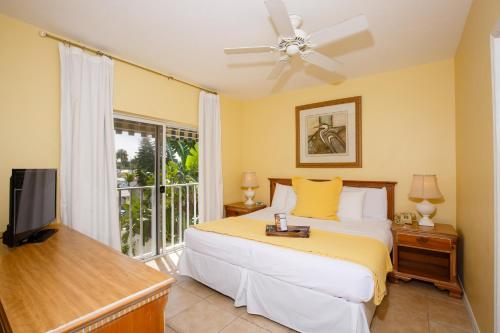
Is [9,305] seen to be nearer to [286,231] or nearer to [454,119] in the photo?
[286,231]

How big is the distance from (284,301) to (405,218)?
185 centimetres

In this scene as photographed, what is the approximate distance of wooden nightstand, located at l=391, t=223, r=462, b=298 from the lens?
93.5 inches

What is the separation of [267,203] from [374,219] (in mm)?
1850

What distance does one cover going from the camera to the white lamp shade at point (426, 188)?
8.47 ft

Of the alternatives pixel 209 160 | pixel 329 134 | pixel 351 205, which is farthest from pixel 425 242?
pixel 209 160

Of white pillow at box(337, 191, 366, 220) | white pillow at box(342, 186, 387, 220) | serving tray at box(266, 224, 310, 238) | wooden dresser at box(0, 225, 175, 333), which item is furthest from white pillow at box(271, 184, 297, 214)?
wooden dresser at box(0, 225, 175, 333)

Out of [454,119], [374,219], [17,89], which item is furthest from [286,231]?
[17,89]

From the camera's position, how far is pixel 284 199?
3658mm

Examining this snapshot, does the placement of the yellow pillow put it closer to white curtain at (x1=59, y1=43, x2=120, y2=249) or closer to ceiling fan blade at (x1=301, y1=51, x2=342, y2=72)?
ceiling fan blade at (x1=301, y1=51, x2=342, y2=72)

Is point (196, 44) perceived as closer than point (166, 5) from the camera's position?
No

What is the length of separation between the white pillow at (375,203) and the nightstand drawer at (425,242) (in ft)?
1.36

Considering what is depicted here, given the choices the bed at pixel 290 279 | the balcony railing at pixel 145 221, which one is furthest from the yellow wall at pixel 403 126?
the balcony railing at pixel 145 221

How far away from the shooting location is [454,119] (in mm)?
2773

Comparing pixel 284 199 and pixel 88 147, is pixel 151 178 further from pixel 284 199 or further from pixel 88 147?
pixel 284 199
